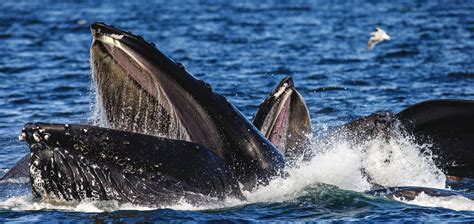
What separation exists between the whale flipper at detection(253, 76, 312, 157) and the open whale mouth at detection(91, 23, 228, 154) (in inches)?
70.6

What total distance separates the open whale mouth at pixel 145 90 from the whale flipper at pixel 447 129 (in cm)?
302

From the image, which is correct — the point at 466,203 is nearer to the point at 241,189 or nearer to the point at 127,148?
the point at 241,189

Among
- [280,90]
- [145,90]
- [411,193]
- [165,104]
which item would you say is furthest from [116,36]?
[411,193]

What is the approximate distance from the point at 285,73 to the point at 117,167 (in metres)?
13.1

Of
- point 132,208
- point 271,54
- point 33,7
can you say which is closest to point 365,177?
point 132,208

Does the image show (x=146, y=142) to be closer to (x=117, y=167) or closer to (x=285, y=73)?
(x=117, y=167)

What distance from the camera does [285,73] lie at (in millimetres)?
21906

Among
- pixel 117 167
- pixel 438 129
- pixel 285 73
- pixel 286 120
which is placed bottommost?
pixel 117 167

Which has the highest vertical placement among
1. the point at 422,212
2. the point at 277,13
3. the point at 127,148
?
the point at 277,13

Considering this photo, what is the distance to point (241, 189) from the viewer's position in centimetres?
975

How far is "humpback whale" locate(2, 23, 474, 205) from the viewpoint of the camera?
8836 millimetres

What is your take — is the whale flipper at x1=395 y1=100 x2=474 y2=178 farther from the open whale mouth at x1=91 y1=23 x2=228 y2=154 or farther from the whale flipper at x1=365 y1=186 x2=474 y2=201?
the open whale mouth at x1=91 y1=23 x2=228 y2=154

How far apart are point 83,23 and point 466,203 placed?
25.5 meters

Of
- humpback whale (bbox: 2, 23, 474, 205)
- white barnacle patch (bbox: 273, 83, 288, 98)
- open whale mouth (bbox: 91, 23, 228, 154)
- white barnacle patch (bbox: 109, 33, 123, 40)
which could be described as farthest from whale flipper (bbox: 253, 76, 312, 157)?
white barnacle patch (bbox: 109, 33, 123, 40)
